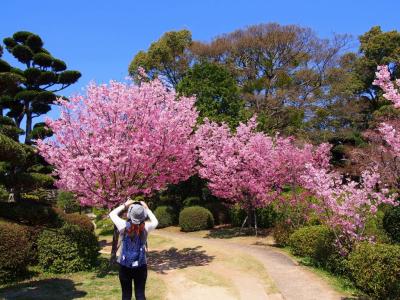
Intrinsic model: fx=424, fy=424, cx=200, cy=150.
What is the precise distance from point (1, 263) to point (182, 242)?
25.5ft

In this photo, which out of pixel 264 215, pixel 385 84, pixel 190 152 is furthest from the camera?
pixel 264 215

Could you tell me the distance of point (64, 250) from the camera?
1130cm

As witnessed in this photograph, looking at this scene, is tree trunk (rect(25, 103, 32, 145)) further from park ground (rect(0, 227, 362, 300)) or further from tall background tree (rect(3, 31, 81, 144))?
park ground (rect(0, 227, 362, 300))

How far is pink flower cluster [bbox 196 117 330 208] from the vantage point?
54.7 ft

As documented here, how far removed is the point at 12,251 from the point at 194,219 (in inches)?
439

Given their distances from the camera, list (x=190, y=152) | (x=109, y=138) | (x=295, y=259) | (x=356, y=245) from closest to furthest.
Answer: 1. (x=356, y=245)
2. (x=109, y=138)
3. (x=295, y=259)
4. (x=190, y=152)

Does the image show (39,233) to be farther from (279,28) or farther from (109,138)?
(279,28)

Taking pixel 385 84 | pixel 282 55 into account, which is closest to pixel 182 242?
pixel 385 84

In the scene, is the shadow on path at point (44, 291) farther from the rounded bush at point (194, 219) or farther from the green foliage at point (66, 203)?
the green foliage at point (66, 203)

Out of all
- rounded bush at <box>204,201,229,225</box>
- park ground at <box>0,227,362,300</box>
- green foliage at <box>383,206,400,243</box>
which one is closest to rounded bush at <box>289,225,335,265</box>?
park ground at <box>0,227,362,300</box>

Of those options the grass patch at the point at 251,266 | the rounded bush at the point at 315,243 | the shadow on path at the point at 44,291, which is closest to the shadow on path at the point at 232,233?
the rounded bush at the point at 315,243

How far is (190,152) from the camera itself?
1414 cm

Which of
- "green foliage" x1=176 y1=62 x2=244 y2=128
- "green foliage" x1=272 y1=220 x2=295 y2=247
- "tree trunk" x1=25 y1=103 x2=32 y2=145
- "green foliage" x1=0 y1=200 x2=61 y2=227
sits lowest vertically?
"green foliage" x1=272 y1=220 x2=295 y2=247

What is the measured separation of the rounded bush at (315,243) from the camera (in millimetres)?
11281
